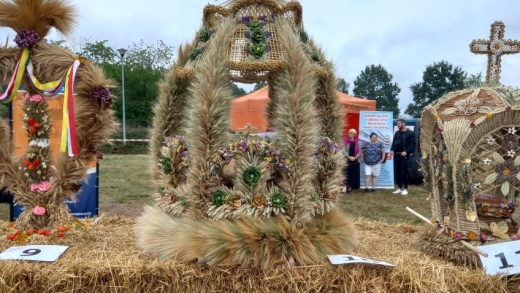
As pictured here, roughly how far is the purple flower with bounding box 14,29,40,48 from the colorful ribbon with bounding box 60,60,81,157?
355 millimetres

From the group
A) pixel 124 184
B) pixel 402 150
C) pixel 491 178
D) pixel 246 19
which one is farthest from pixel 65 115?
pixel 402 150

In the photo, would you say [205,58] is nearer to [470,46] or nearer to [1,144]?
[1,144]

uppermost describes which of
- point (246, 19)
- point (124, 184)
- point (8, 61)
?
point (246, 19)

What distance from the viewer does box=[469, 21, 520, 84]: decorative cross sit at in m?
3.71

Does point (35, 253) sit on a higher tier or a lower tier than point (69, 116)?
→ lower

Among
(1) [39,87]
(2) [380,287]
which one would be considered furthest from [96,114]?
(2) [380,287]

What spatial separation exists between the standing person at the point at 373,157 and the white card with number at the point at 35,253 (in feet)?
23.1

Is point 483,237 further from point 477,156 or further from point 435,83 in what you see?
point 435,83

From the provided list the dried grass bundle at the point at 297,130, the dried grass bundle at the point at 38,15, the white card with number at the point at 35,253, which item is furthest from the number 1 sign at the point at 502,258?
the dried grass bundle at the point at 38,15

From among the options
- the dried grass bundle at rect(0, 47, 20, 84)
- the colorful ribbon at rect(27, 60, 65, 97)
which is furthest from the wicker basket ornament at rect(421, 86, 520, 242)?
the dried grass bundle at rect(0, 47, 20, 84)

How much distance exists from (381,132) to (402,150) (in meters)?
0.81

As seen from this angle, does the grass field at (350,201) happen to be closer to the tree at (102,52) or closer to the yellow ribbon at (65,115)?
the yellow ribbon at (65,115)

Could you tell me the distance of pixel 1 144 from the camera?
3605mm

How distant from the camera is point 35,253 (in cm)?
288
